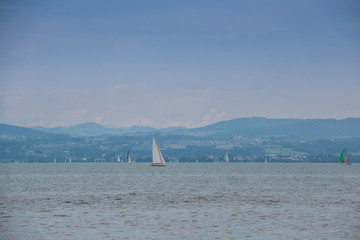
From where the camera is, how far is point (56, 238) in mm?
37812

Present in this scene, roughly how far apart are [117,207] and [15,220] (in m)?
14.7

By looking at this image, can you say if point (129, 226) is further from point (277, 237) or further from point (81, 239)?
point (277, 237)

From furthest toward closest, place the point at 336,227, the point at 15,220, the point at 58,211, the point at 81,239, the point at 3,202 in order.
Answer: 1. the point at 3,202
2. the point at 58,211
3. the point at 15,220
4. the point at 336,227
5. the point at 81,239

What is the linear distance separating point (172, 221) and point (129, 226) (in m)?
4.85

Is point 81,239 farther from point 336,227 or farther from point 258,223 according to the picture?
point 336,227

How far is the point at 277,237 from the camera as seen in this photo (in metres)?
38.2

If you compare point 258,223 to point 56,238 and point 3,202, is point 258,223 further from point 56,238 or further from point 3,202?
point 3,202

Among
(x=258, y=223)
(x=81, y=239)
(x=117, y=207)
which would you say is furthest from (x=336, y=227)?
(x=117, y=207)

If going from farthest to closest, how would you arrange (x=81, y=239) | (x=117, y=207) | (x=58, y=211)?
(x=117, y=207), (x=58, y=211), (x=81, y=239)

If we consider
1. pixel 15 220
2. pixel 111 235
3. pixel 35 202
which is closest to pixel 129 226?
pixel 111 235

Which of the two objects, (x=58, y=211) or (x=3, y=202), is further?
(x=3, y=202)

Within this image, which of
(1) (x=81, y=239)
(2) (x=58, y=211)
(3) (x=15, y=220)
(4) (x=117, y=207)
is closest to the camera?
(1) (x=81, y=239)

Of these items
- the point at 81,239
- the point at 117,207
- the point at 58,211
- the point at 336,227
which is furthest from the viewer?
the point at 117,207

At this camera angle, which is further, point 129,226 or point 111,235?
point 129,226
